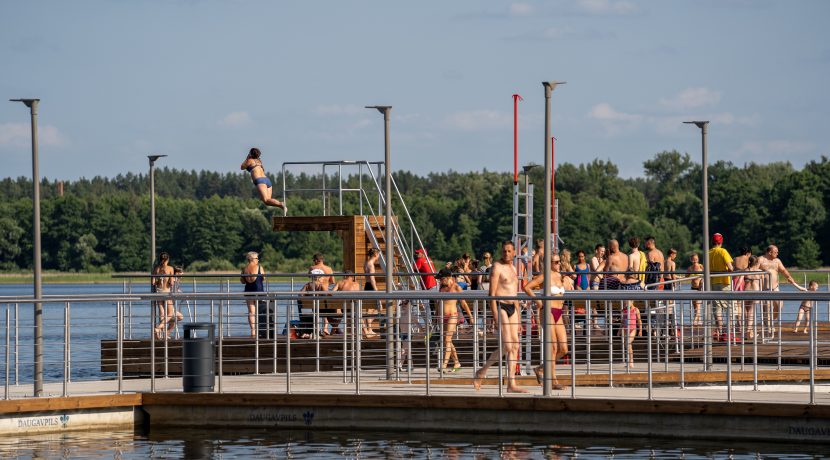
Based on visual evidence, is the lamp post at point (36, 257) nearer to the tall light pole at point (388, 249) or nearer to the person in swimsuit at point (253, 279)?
the tall light pole at point (388, 249)

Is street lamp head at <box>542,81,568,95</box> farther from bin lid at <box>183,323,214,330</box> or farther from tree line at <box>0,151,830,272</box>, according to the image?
tree line at <box>0,151,830,272</box>

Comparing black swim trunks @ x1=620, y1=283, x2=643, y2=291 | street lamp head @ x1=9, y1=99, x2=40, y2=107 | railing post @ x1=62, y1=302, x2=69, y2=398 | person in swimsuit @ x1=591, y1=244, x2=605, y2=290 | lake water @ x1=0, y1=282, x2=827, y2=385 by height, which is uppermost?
street lamp head @ x1=9, y1=99, x2=40, y2=107

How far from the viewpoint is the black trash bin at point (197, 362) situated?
1869cm

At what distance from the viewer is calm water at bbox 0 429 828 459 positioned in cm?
1664

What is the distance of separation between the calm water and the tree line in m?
81.7

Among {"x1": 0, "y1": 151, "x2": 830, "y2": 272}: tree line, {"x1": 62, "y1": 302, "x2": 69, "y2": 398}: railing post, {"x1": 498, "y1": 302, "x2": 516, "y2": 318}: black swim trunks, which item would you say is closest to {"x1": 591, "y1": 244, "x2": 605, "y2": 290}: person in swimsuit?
{"x1": 498, "y1": 302, "x2": 516, "y2": 318}: black swim trunks

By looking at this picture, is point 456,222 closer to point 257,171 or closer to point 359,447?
point 257,171

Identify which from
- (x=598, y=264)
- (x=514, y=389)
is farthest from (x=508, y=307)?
(x=598, y=264)

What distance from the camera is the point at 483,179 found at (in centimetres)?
Answer: 13612

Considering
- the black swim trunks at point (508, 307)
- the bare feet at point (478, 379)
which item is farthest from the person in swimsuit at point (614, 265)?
the black swim trunks at point (508, 307)

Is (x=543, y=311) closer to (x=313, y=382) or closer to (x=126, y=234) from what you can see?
(x=313, y=382)

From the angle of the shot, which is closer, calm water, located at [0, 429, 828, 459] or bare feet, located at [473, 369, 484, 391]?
calm water, located at [0, 429, 828, 459]

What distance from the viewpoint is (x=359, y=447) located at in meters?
17.4

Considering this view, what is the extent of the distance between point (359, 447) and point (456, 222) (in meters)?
107
